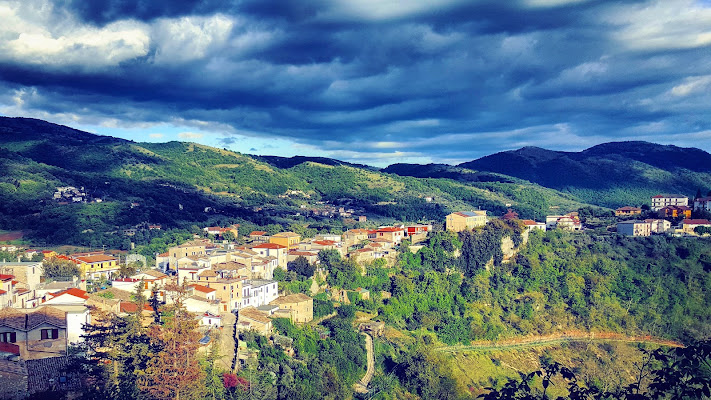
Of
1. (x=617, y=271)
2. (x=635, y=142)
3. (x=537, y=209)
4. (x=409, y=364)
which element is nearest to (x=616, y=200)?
(x=537, y=209)

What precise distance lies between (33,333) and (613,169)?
435 ft

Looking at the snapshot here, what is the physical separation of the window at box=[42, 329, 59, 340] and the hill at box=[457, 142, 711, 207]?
342 feet

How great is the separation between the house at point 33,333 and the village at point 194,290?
0.03m

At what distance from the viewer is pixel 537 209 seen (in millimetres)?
84562

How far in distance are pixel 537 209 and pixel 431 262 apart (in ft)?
146

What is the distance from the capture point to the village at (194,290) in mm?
21219

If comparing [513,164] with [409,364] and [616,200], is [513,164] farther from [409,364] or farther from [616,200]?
[409,364]

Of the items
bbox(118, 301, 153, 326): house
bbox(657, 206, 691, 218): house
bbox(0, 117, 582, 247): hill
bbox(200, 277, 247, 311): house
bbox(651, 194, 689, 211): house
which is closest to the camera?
bbox(118, 301, 153, 326): house

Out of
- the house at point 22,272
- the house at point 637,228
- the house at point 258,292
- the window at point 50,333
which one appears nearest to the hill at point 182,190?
the house at point 22,272

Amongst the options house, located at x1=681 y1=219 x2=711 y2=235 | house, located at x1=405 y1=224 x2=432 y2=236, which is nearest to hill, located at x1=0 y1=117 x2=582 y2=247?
house, located at x1=405 y1=224 x2=432 y2=236

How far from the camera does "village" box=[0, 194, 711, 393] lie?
2122 centimetres

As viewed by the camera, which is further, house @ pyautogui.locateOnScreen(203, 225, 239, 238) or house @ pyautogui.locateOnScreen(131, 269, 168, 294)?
house @ pyautogui.locateOnScreen(203, 225, 239, 238)

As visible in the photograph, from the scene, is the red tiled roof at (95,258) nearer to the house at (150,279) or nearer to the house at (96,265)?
the house at (96,265)

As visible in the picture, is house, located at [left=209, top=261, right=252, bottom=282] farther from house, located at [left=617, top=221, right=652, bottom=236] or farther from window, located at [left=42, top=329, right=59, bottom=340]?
house, located at [left=617, top=221, right=652, bottom=236]
